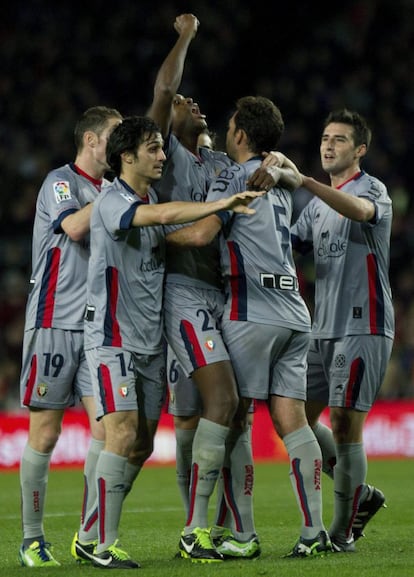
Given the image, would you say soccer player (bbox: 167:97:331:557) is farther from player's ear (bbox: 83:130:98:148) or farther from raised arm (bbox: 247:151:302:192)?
player's ear (bbox: 83:130:98:148)

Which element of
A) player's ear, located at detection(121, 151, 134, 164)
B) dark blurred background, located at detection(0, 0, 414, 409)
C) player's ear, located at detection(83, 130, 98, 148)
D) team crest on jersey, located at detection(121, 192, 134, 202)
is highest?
dark blurred background, located at detection(0, 0, 414, 409)

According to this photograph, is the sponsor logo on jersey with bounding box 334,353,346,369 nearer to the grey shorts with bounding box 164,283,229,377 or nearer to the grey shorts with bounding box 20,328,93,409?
the grey shorts with bounding box 164,283,229,377

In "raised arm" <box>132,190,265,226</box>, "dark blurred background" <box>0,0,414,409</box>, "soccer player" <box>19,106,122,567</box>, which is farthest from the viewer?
"dark blurred background" <box>0,0,414,409</box>

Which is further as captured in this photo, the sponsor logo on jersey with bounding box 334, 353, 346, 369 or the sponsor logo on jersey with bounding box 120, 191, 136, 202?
the sponsor logo on jersey with bounding box 334, 353, 346, 369

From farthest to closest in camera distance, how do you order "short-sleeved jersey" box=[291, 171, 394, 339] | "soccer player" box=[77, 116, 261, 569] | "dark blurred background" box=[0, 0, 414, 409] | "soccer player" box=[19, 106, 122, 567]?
1. "dark blurred background" box=[0, 0, 414, 409]
2. "short-sleeved jersey" box=[291, 171, 394, 339]
3. "soccer player" box=[19, 106, 122, 567]
4. "soccer player" box=[77, 116, 261, 569]

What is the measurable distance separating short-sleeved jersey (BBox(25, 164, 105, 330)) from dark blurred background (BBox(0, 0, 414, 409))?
10.2m

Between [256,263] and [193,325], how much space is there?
0.48 m

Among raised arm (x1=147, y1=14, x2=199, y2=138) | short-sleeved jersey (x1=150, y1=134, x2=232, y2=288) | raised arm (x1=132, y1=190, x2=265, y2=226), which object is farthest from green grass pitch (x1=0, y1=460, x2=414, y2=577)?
raised arm (x1=147, y1=14, x2=199, y2=138)

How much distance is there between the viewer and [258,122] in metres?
6.55

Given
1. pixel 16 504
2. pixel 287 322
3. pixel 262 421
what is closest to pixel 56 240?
pixel 287 322

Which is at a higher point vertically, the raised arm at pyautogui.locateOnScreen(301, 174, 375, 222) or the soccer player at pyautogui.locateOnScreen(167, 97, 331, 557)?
the raised arm at pyautogui.locateOnScreen(301, 174, 375, 222)

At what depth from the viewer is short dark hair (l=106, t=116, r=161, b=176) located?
20.4 feet

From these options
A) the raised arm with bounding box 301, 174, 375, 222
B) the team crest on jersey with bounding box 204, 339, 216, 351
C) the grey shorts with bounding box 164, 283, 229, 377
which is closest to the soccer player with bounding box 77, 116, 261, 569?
the grey shorts with bounding box 164, 283, 229, 377

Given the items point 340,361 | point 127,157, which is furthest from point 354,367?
point 127,157
